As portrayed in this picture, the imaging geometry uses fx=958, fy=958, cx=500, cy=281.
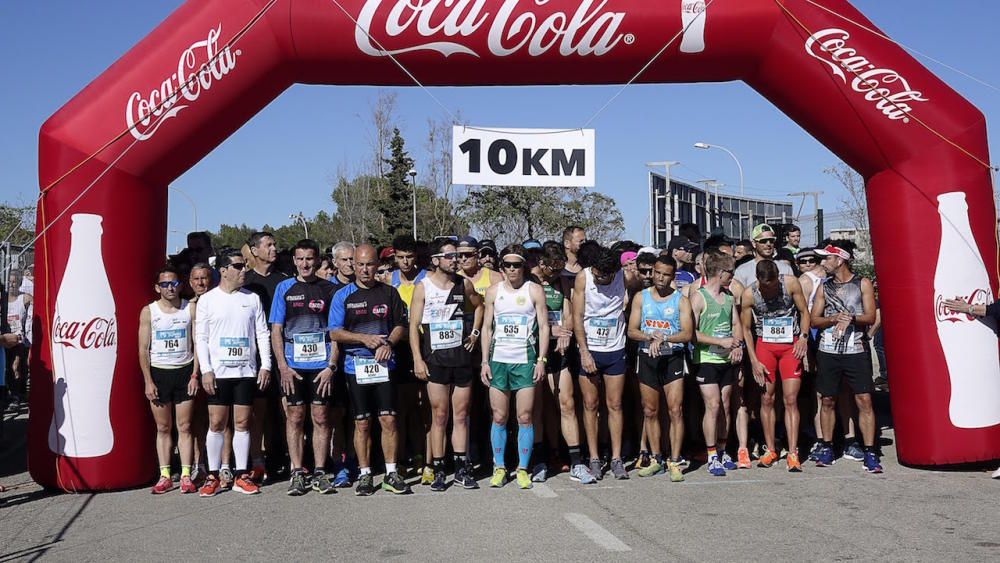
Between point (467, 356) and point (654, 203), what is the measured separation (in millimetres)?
17947

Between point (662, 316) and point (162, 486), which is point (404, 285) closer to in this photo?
point (662, 316)

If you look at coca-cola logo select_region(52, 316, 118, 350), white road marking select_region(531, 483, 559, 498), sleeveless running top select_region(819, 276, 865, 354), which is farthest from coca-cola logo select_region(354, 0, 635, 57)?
white road marking select_region(531, 483, 559, 498)

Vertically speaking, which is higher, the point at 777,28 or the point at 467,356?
the point at 777,28

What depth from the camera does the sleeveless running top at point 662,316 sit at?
8094 mm

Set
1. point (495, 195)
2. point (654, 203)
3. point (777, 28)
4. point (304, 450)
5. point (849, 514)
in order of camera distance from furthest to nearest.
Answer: point (495, 195) → point (654, 203) → point (304, 450) → point (777, 28) → point (849, 514)

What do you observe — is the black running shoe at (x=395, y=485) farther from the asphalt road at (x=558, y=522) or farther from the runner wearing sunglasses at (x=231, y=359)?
the runner wearing sunglasses at (x=231, y=359)

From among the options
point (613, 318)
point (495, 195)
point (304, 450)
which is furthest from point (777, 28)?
point (495, 195)

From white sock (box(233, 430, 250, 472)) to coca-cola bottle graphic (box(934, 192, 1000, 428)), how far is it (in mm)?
5677

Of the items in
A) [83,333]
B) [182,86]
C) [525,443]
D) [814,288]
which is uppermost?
[182,86]

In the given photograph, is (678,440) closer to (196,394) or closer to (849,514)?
(849,514)

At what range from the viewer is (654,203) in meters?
25.0

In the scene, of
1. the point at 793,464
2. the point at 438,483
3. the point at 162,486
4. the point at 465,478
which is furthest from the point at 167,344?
the point at 793,464

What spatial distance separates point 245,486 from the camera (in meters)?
7.53

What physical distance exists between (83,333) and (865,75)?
21.5 feet
